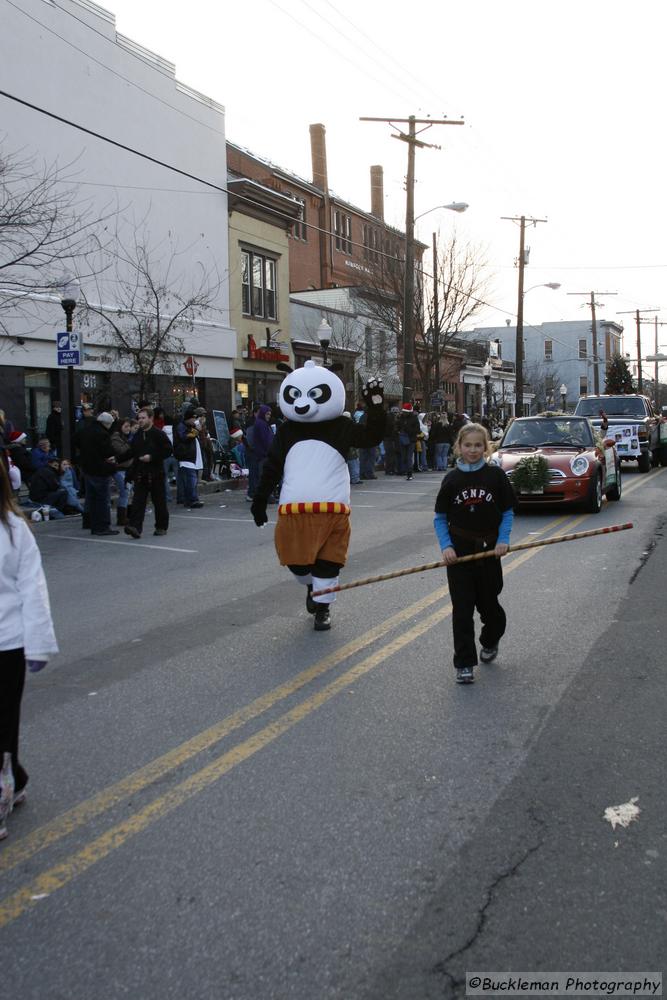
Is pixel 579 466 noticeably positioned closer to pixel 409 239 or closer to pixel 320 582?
pixel 320 582

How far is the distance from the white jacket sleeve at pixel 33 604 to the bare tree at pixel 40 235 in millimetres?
15620

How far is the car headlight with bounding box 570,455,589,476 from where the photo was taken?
13953mm

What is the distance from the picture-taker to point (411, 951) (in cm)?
293

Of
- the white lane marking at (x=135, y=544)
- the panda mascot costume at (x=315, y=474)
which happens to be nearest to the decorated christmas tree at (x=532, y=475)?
the white lane marking at (x=135, y=544)

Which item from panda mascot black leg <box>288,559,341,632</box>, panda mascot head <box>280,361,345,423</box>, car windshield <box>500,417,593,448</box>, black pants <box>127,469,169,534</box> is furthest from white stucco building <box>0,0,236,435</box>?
panda mascot black leg <box>288,559,341,632</box>

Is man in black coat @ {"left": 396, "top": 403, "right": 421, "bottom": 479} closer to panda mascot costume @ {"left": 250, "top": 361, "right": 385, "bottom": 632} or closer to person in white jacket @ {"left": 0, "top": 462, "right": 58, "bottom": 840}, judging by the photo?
panda mascot costume @ {"left": 250, "top": 361, "right": 385, "bottom": 632}

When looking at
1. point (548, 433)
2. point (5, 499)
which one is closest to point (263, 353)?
point (548, 433)

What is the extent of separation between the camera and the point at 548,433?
15.3m

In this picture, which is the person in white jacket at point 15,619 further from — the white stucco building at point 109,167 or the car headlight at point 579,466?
the white stucco building at point 109,167

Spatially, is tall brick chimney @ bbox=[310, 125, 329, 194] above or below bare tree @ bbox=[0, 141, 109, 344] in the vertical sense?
above

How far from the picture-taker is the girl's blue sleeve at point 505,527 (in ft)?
19.3

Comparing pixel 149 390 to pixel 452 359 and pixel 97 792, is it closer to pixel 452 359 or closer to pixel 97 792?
pixel 97 792

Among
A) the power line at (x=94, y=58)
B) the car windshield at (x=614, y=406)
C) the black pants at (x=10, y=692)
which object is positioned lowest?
the black pants at (x=10, y=692)

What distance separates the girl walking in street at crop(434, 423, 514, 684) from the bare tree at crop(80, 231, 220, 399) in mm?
14841
